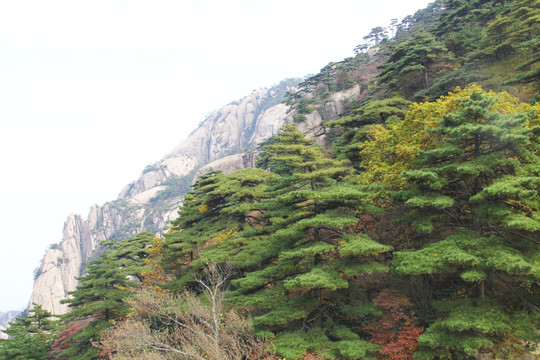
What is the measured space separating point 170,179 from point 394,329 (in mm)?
94560

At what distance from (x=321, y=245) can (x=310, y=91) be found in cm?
4966

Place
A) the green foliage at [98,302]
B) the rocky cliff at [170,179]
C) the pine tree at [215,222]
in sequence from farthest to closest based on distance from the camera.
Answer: the rocky cliff at [170,179], the green foliage at [98,302], the pine tree at [215,222]

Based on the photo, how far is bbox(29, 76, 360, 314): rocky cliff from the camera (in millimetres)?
59291

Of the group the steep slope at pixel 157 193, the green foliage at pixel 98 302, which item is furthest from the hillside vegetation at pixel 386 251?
the steep slope at pixel 157 193

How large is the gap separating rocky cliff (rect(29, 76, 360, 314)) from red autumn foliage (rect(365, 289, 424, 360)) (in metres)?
33.6

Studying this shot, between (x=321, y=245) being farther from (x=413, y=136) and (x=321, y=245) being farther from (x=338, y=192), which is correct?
(x=413, y=136)

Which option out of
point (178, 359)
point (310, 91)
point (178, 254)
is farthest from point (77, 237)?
point (178, 359)

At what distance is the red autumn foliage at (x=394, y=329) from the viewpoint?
30.9ft

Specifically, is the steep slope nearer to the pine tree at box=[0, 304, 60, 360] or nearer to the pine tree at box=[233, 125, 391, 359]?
the pine tree at box=[0, 304, 60, 360]

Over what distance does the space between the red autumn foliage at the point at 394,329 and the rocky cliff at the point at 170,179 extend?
3361 centimetres

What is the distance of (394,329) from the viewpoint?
10.4 metres

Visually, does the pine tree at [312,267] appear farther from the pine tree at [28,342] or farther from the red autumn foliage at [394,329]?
the pine tree at [28,342]

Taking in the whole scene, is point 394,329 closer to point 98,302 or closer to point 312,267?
point 312,267

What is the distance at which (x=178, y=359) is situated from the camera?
39.0 feet
